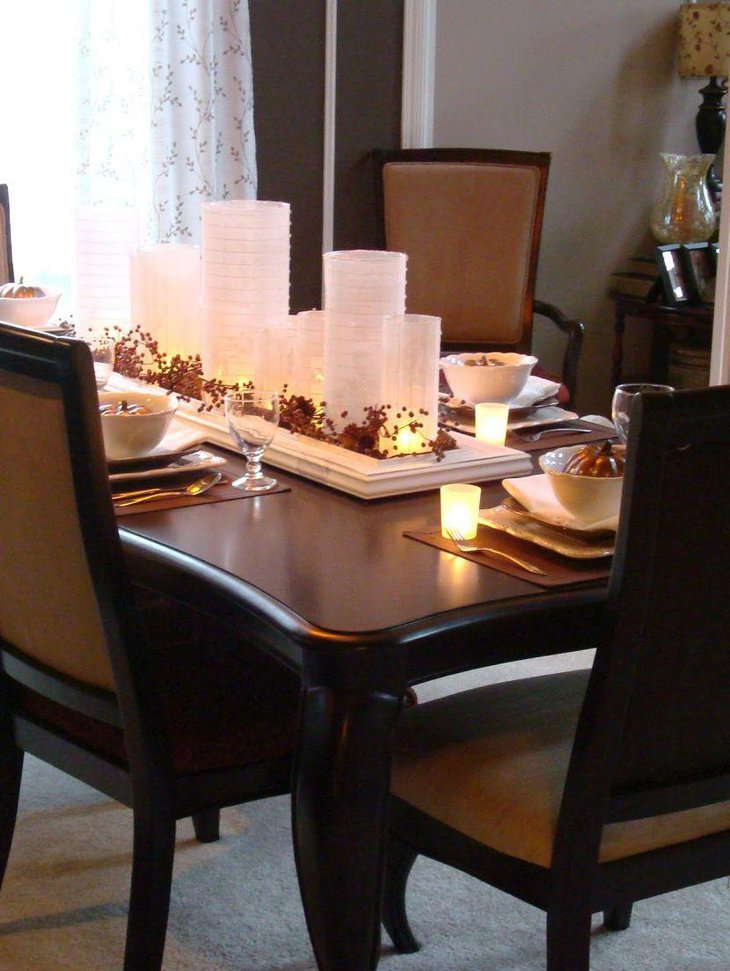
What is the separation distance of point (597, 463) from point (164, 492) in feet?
2.00

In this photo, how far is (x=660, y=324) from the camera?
4.43 metres

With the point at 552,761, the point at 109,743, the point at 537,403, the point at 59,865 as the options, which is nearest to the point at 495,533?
the point at 552,761

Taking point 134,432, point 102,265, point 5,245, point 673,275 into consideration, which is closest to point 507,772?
point 134,432

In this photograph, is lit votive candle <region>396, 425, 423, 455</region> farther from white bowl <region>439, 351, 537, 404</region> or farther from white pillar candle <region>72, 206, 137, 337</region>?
white pillar candle <region>72, 206, 137, 337</region>

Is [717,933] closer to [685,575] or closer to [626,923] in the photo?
[626,923]

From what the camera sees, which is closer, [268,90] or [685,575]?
[685,575]

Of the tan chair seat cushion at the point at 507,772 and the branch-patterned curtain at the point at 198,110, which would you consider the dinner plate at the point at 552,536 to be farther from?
the branch-patterned curtain at the point at 198,110

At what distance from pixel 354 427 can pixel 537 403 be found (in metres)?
0.53

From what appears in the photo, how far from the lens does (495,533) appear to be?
1.67 metres

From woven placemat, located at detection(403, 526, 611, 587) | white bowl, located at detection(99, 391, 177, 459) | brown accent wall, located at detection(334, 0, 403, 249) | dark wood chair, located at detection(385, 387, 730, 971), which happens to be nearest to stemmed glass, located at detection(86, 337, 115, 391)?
white bowl, located at detection(99, 391, 177, 459)

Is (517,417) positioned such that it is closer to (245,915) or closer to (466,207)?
(245,915)

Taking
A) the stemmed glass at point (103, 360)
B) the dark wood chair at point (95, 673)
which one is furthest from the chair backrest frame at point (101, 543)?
the stemmed glass at point (103, 360)

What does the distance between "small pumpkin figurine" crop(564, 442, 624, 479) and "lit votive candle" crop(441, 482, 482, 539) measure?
125 mm

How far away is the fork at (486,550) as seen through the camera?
1.52 metres
